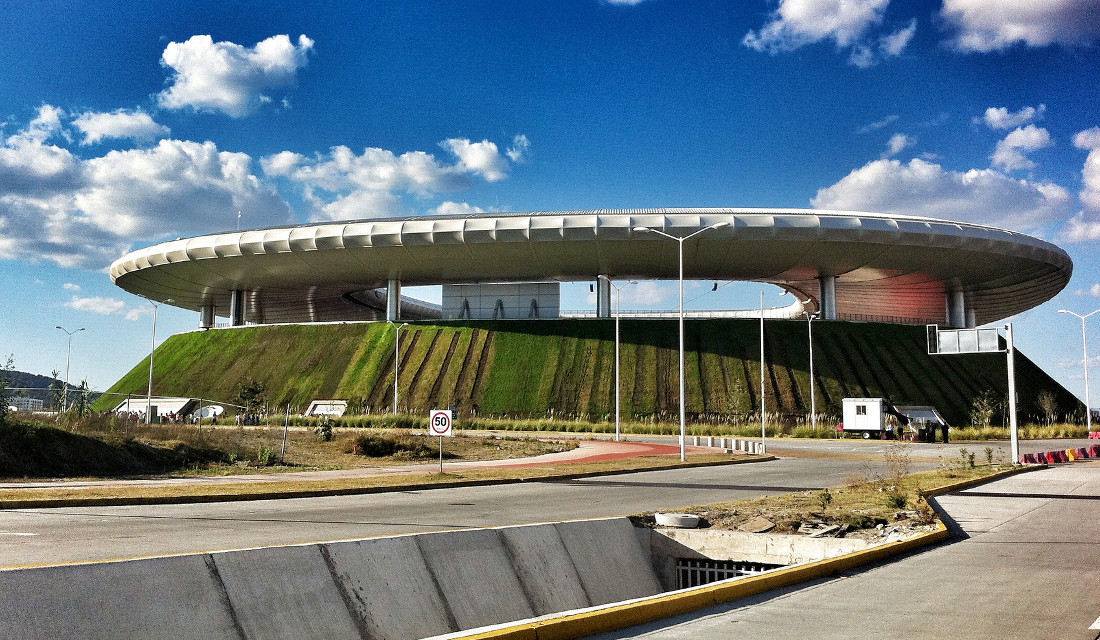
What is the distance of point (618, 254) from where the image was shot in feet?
213

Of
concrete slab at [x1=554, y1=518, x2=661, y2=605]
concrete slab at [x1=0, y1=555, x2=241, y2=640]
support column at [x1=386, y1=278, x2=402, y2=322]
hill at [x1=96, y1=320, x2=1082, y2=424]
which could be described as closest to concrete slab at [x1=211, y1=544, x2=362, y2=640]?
concrete slab at [x1=0, y1=555, x2=241, y2=640]

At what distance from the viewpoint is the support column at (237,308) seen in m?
80.4

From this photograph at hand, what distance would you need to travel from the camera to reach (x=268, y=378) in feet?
224

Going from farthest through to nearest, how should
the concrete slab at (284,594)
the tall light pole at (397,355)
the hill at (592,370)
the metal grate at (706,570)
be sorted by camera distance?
1. the hill at (592,370)
2. the tall light pole at (397,355)
3. the metal grate at (706,570)
4. the concrete slab at (284,594)

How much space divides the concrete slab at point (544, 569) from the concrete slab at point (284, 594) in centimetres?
224

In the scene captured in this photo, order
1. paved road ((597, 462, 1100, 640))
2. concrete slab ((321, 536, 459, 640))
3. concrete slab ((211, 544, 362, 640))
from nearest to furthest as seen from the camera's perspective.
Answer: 1. concrete slab ((211, 544, 362, 640))
2. paved road ((597, 462, 1100, 640))
3. concrete slab ((321, 536, 459, 640))

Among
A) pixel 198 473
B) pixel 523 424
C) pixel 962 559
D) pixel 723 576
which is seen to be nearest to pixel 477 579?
pixel 723 576

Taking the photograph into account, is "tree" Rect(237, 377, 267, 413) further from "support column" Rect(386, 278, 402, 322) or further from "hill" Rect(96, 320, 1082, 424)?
"support column" Rect(386, 278, 402, 322)

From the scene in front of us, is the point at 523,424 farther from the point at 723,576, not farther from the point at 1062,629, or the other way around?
the point at 1062,629

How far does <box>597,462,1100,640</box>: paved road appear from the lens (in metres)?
6.38

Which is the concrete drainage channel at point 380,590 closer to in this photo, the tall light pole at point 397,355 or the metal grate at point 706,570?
the metal grate at point 706,570

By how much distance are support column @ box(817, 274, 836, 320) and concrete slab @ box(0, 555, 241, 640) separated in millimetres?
69759

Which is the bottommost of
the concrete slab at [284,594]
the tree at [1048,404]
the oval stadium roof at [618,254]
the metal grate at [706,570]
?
the metal grate at [706,570]

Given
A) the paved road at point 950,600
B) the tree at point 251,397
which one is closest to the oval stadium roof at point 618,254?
the tree at point 251,397
